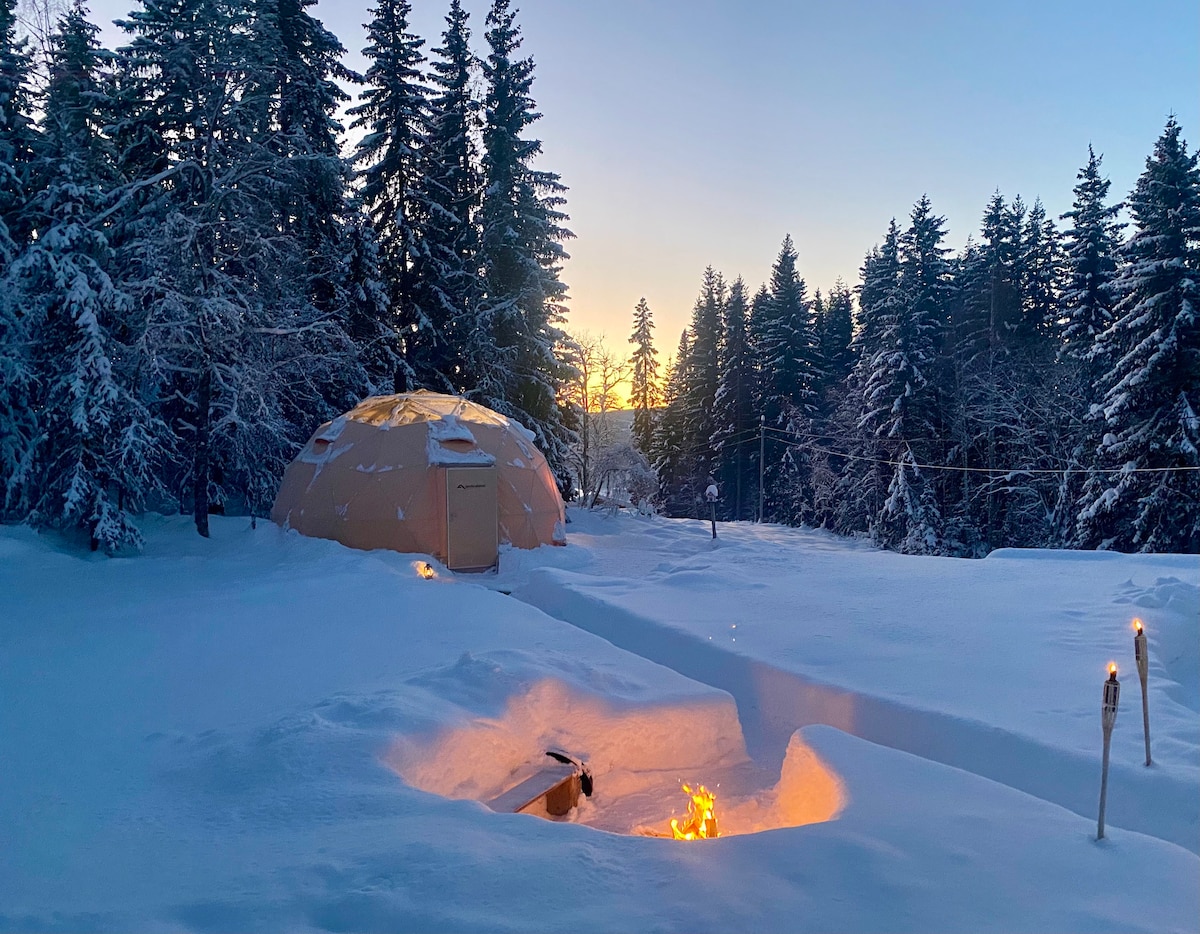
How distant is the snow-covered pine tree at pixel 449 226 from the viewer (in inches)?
773

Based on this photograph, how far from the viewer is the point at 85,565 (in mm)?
10656

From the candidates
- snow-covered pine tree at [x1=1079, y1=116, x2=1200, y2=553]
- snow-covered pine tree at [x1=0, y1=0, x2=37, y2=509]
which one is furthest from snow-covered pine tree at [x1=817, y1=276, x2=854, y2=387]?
snow-covered pine tree at [x1=0, y1=0, x2=37, y2=509]

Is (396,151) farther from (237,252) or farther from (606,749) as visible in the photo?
(606,749)

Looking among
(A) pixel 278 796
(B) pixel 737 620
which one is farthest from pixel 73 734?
(B) pixel 737 620

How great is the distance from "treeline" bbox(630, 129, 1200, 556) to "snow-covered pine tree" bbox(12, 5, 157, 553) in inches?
813

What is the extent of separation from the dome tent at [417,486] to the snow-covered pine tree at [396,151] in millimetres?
6131

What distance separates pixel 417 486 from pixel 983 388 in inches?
755

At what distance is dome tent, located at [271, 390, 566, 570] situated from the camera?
40.8ft

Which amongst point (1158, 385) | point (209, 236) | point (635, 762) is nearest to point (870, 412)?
point (1158, 385)

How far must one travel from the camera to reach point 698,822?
412 cm

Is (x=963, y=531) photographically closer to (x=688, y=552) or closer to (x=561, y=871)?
(x=688, y=552)

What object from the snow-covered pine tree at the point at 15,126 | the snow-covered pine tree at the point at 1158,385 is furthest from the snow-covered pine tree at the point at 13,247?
the snow-covered pine tree at the point at 1158,385

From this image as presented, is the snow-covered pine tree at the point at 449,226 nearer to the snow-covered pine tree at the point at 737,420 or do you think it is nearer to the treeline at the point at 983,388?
the treeline at the point at 983,388

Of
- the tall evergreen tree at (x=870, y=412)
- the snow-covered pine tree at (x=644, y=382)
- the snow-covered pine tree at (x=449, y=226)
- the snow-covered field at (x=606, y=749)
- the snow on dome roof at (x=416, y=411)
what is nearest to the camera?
the snow-covered field at (x=606, y=749)
